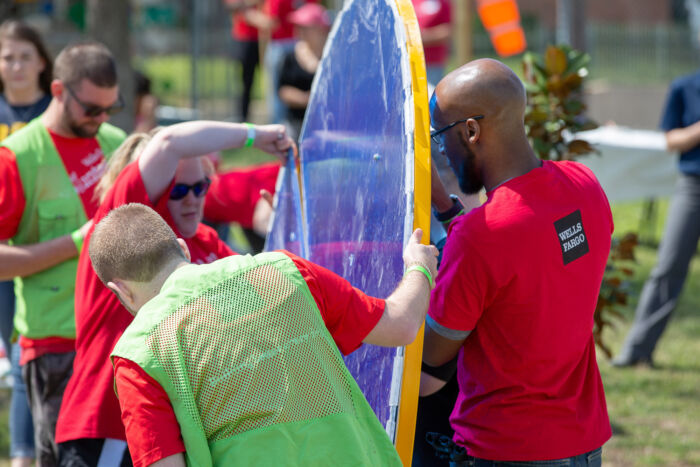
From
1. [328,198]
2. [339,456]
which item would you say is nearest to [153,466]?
[339,456]

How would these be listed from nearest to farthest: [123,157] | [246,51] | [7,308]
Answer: [123,157]
[7,308]
[246,51]

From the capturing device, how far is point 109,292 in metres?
2.89

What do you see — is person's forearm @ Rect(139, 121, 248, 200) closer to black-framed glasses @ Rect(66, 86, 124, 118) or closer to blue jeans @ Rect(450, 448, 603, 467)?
black-framed glasses @ Rect(66, 86, 124, 118)

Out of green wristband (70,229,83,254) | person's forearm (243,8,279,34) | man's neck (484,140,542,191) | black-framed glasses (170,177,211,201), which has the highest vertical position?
man's neck (484,140,542,191)

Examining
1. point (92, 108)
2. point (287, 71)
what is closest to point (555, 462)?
point (92, 108)

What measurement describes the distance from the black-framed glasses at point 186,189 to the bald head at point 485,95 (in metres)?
1.00

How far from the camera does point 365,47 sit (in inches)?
109

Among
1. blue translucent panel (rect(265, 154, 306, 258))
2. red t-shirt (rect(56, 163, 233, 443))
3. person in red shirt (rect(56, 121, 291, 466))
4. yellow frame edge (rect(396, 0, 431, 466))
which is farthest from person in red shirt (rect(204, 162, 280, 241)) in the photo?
yellow frame edge (rect(396, 0, 431, 466))

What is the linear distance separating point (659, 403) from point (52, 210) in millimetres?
3739

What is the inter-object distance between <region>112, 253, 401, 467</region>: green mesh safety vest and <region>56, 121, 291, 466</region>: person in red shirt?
34.5 inches

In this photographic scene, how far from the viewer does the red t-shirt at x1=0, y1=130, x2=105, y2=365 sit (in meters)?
3.48

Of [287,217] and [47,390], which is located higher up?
[287,217]

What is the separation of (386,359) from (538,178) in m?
0.59

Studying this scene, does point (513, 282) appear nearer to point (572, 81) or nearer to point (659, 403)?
point (572, 81)
